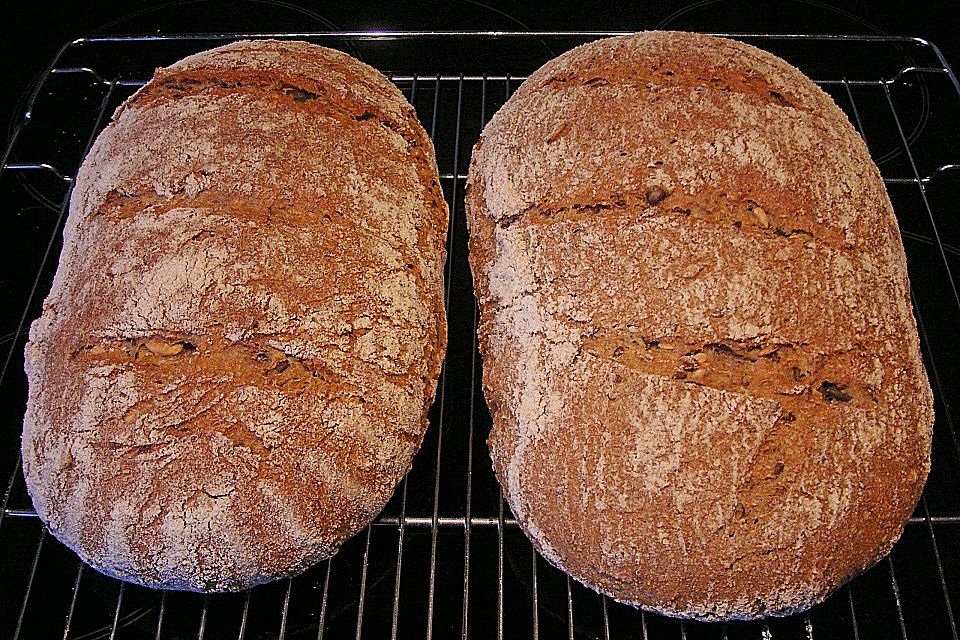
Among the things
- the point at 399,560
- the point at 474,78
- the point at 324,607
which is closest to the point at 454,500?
the point at 399,560

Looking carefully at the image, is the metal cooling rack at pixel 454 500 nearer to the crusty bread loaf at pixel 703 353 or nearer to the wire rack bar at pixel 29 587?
the wire rack bar at pixel 29 587

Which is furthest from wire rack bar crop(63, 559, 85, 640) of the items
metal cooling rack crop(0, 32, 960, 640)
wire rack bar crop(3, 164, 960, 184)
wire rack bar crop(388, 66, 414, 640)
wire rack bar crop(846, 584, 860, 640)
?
wire rack bar crop(846, 584, 860, 640)

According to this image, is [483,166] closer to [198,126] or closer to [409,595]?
[198,126]

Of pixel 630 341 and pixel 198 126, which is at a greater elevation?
pixel 198 126

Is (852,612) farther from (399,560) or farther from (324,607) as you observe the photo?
(324,607)

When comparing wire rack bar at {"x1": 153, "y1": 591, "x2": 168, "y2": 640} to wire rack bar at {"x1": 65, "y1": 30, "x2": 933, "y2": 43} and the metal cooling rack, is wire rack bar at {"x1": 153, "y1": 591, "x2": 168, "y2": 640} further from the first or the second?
wire rack bar at {"x1": 65, "y1": 30, "x2": 933, "y2": 43}

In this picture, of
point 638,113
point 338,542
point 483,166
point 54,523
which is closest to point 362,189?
point 483,166
